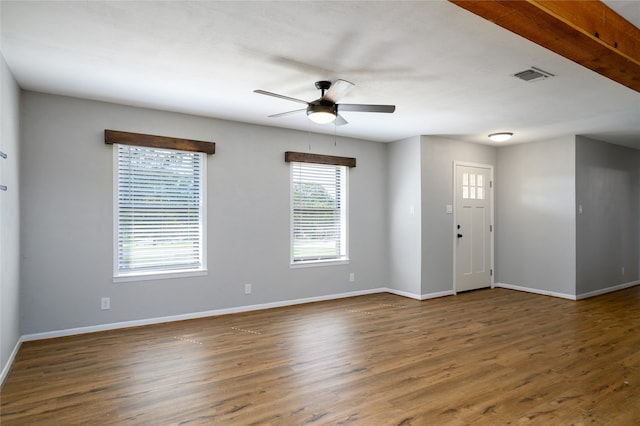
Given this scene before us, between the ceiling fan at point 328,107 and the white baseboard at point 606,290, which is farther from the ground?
the ceiling fan at point 328,107

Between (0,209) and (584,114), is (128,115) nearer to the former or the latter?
(0,209)

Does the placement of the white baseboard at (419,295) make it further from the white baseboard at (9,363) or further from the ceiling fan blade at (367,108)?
the white baseboard at (9,363)

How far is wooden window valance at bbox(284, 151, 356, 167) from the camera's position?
5.24m

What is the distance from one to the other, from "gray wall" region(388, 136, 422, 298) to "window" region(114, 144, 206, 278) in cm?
308

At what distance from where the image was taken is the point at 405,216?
5938 mm

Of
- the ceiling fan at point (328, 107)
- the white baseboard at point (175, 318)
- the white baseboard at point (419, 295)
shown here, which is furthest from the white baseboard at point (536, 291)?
the ceiling fan at point (328, 107)

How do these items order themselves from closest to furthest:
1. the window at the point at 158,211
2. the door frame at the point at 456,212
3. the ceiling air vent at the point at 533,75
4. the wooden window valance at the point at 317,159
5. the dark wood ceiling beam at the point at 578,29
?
the dark wood ceiling beam at the point at 578,29 < the ceiling air vent at the point at 533,75 < the window at the point at 158,211 < the wooden window valance at the point at 317,159 < the door frame at the point at 456,212

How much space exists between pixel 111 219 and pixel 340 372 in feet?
9.74

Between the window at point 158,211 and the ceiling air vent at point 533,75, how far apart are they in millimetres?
3569

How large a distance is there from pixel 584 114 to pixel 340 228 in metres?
3.49

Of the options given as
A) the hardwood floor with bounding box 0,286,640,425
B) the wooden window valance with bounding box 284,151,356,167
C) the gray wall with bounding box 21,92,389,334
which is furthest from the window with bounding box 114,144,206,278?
the wooden window valance with bounding box 284,151,356,167

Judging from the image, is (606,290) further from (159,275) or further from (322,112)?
(159,275)

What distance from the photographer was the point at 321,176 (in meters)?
5.67

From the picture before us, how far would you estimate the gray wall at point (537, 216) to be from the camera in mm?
5691
